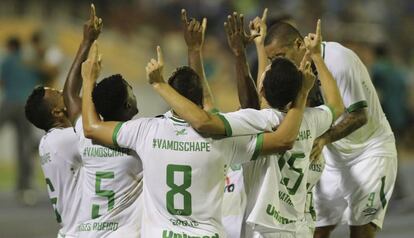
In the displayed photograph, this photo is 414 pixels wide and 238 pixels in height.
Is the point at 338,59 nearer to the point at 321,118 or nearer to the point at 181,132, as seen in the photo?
the point at 321,118

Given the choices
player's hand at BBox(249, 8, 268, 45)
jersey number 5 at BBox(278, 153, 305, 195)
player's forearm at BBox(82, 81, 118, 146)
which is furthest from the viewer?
player's hand at BBox(249, 8, 268, 45)

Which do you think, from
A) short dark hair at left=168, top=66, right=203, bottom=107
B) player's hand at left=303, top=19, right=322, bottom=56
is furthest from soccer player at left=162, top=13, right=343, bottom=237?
player's hand at left=303, top=19, right=322, bottom=56

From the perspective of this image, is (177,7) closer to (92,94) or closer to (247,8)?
(247,8)

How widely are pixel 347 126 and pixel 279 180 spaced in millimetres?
1004

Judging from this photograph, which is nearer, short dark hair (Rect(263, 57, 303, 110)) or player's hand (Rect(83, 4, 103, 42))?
short dark hair (Rect(263, 57, 303, 110))

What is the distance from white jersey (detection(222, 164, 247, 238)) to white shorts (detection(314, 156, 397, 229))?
149 cm

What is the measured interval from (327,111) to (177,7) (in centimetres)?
1583

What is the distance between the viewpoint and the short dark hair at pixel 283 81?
609 centimetres

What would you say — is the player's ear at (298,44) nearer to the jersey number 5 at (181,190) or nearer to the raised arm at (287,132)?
the raised arm at (287,132)

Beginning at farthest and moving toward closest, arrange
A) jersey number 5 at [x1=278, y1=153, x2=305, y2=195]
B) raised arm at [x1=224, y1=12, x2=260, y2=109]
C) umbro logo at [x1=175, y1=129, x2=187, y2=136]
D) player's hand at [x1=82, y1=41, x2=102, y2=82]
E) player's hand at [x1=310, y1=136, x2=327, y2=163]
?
player's hand at [x1=310, y1=136, x2=327, y2=163], raised arm at [x1=224, y1=12, x2=260, y2=109], player's hand at [x1=82, y1=41, x2=102, y2=82], jersey number 5 at [x1=278, y1=153, x2=305, y2=195], umbro logo at [x1=175, y1=129, x2=187, y2=136]

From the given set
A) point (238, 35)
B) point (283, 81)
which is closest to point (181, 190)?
point (283, 81)

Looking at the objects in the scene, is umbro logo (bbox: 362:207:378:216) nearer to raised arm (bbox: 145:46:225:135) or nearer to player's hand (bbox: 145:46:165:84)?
raised arm (bbox: 145:46:225:135)

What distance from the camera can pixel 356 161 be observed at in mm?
7730

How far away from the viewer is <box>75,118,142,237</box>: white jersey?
245 inches
